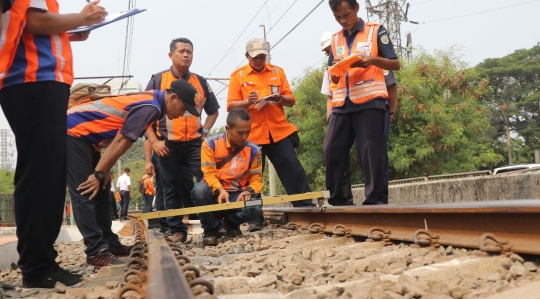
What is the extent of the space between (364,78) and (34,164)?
3228mm

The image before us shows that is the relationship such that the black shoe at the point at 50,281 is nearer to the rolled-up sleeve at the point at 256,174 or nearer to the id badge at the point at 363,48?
the rolled-up sleeve at the point at 256,174

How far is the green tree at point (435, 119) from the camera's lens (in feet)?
77.5

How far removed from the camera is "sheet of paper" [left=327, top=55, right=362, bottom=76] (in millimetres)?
5281

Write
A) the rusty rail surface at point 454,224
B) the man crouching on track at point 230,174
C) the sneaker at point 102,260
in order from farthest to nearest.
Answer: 1. the man crouching on track at point 230,174
2. the sneaker at point 102,260
3. the rusty rail surface at point 454,224

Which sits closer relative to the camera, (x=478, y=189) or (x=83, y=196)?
(x=83, y=196)

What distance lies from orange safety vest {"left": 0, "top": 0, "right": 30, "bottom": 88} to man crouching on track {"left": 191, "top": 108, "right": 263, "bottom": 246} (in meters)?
2.70

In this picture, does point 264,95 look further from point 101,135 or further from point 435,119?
point 435,119

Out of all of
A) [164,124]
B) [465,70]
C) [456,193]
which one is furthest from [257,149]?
[465,70]

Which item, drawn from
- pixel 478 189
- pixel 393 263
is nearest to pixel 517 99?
pixel 478 189

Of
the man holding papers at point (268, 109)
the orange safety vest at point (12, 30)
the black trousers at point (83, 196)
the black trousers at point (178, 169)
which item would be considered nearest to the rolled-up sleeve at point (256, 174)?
the man holding papers at point (268, 109)

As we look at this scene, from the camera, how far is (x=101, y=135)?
4742mm

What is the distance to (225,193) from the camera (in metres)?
5.82

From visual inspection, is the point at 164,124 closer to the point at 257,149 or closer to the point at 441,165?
the point at 257,149

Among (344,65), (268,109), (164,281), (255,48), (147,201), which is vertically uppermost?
(255,48)
